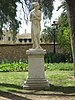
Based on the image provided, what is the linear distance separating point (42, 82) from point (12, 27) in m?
10.9

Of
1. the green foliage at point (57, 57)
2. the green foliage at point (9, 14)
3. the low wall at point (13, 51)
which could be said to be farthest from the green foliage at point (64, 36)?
the green foliage at point (9, 14)

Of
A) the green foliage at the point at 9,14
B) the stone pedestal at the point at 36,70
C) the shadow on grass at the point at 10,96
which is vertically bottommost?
the shadow on grass at the point at 10,96

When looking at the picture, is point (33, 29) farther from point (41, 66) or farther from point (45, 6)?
point (45, 6)

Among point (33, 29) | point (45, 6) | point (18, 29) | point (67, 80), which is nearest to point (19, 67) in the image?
point (18, 29)

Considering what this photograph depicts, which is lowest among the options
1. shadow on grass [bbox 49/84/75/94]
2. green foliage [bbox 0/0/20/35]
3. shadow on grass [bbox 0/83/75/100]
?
shadow on grass [bbox 49/84/75/94]

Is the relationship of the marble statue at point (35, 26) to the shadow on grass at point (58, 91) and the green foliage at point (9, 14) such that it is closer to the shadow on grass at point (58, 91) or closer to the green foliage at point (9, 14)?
the shadow on grass at point (58, 91)

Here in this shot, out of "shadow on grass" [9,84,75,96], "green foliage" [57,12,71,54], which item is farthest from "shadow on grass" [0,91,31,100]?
"green foliage" [57,12,71,54]

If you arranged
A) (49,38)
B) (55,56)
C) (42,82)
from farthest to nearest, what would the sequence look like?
(49,38) < (55,56) < (42,82)

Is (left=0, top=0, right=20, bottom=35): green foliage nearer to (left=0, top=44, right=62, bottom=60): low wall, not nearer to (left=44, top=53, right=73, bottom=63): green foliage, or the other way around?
(left=44, top=53, right=73, bottom=63): green foliage

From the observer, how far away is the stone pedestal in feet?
40.3

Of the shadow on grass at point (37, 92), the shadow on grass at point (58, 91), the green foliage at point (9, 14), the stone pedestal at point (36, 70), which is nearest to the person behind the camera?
the shadow on grass at point (37, 92)

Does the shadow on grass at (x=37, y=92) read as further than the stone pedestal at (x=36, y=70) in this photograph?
No

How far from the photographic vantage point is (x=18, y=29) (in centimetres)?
2291

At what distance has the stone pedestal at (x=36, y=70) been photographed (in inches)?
483
